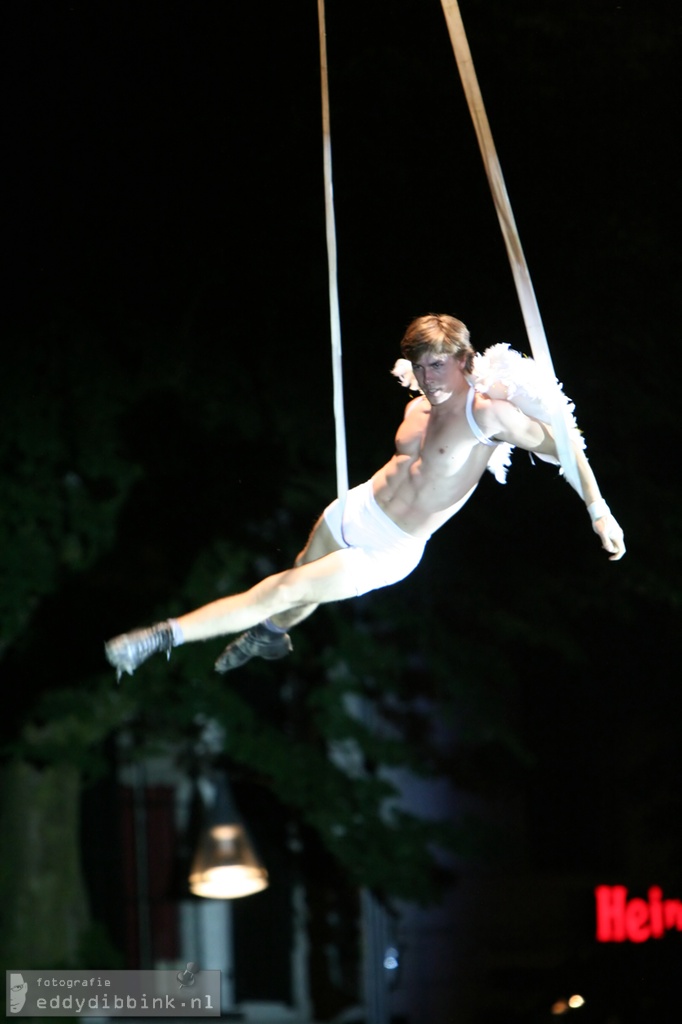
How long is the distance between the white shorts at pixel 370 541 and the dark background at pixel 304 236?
230 cm

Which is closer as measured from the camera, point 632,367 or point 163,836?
point 632,367

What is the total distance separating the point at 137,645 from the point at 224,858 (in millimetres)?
3094

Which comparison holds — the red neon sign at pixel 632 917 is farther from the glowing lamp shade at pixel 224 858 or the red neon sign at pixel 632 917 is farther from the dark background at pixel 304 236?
the glowing lamp shade at pixel 224 858

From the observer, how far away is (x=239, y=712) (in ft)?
22.4

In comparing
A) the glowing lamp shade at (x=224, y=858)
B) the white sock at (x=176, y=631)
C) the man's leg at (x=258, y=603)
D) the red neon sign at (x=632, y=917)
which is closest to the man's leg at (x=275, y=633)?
the man's leg at (x=258, y=603)

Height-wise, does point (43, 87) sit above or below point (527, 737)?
above

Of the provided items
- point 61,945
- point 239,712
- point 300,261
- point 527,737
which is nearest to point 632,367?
point 300,261

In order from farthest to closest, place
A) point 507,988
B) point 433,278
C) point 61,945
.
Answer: point 507,988
point 61,945
point 433,278

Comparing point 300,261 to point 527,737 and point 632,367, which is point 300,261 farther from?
point 527,737

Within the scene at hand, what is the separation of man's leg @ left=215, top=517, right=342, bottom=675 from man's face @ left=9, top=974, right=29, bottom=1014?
8.03 ft

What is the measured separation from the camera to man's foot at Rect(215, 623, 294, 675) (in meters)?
4.03

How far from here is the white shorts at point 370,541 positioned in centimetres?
364

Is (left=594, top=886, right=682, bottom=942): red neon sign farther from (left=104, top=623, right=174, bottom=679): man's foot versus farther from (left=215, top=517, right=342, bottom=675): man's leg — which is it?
(left=104, top=623, right=174, bottom=679): man's foot

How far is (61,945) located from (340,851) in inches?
48.2
